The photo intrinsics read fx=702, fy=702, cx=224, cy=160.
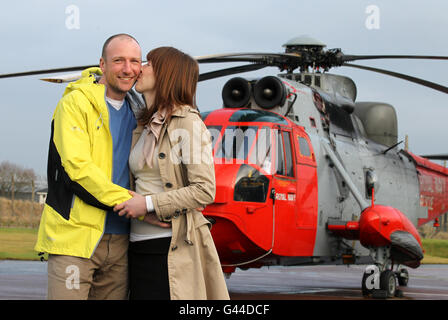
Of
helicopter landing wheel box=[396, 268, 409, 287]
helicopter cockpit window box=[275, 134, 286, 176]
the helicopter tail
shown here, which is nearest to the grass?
helicopter landing wheel box=[396, 268, 409, 287]

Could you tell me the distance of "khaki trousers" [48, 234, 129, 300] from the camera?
3.65 metres

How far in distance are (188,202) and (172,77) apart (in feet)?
2.26

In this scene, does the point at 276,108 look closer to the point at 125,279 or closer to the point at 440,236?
the point at 125,279

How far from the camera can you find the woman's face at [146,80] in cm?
388

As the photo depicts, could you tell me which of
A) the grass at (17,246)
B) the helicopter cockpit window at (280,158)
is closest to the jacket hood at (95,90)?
the helicopter cockpit window at (280,158)

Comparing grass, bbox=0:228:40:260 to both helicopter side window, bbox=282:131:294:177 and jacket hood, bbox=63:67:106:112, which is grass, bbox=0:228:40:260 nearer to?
helicopter side window, bbox=282:131:294:177

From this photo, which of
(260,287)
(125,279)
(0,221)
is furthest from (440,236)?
(125,279)

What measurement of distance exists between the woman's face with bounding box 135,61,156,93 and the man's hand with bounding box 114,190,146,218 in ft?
2.10

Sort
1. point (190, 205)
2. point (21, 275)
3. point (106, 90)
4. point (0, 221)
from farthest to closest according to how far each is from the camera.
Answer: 1. point (0, 221)
2. point (21, 275)
3. point (106, 90)
4. point (190, 205)

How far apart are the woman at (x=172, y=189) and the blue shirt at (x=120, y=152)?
0.06 m

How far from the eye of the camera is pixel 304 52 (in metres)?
12.5

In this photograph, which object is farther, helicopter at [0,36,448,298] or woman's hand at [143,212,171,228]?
helicopter at [0,36,448,298]

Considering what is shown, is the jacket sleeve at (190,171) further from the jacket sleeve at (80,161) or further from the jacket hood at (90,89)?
the jacket hood at (90,89)

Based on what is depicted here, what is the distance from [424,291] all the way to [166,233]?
1200 cm
